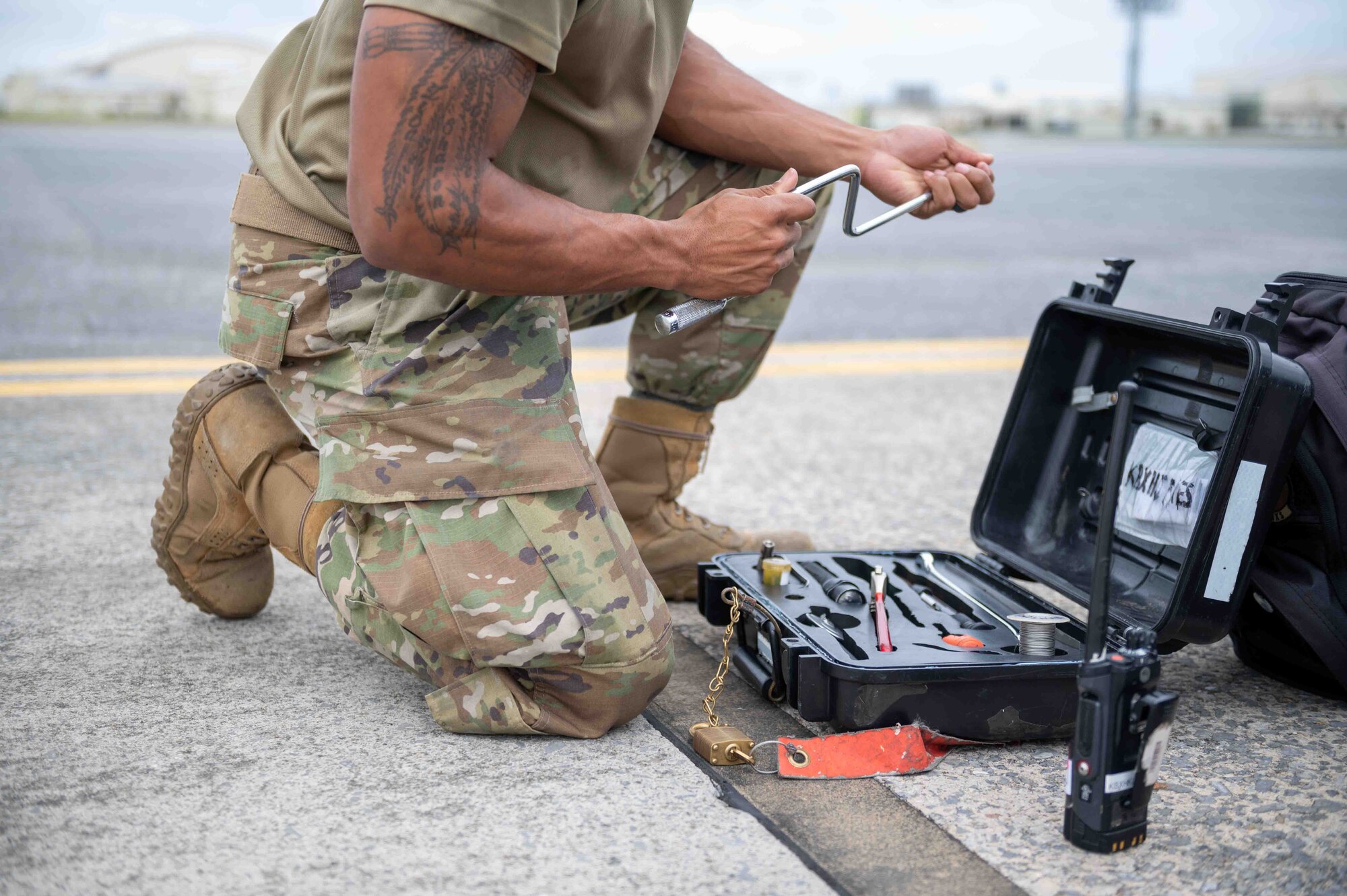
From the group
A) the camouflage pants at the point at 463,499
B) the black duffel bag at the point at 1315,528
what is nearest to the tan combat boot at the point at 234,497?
the camouflage pants at the point at 463,499

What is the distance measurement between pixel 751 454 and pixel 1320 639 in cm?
180

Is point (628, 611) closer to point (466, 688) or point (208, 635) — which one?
point (466, 688)

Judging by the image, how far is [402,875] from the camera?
1.38 metres

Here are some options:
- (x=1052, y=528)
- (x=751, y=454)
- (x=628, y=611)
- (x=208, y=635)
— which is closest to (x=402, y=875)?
(x=628, y=611)

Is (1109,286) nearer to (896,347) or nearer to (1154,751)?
(1154,751)

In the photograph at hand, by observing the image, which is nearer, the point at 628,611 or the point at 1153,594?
the point at 628,611

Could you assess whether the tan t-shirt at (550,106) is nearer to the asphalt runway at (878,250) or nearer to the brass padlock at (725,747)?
the brass padlock at (725,747)

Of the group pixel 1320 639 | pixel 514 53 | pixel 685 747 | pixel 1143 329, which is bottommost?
pixel 685 747

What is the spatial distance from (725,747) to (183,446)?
102 centimetres

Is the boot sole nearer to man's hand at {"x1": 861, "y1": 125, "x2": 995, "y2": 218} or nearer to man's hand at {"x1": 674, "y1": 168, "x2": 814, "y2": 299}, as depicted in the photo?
man's hand at {"x1": 674, "y1": 168, "x2": 814, "y2": 299}

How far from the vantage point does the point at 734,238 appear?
172 cm

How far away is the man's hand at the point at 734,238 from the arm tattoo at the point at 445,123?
30 cm

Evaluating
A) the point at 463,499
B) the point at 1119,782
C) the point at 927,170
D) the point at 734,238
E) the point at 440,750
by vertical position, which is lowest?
the point at 440,750

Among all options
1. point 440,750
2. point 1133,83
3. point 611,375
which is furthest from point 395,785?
point 1133,83
